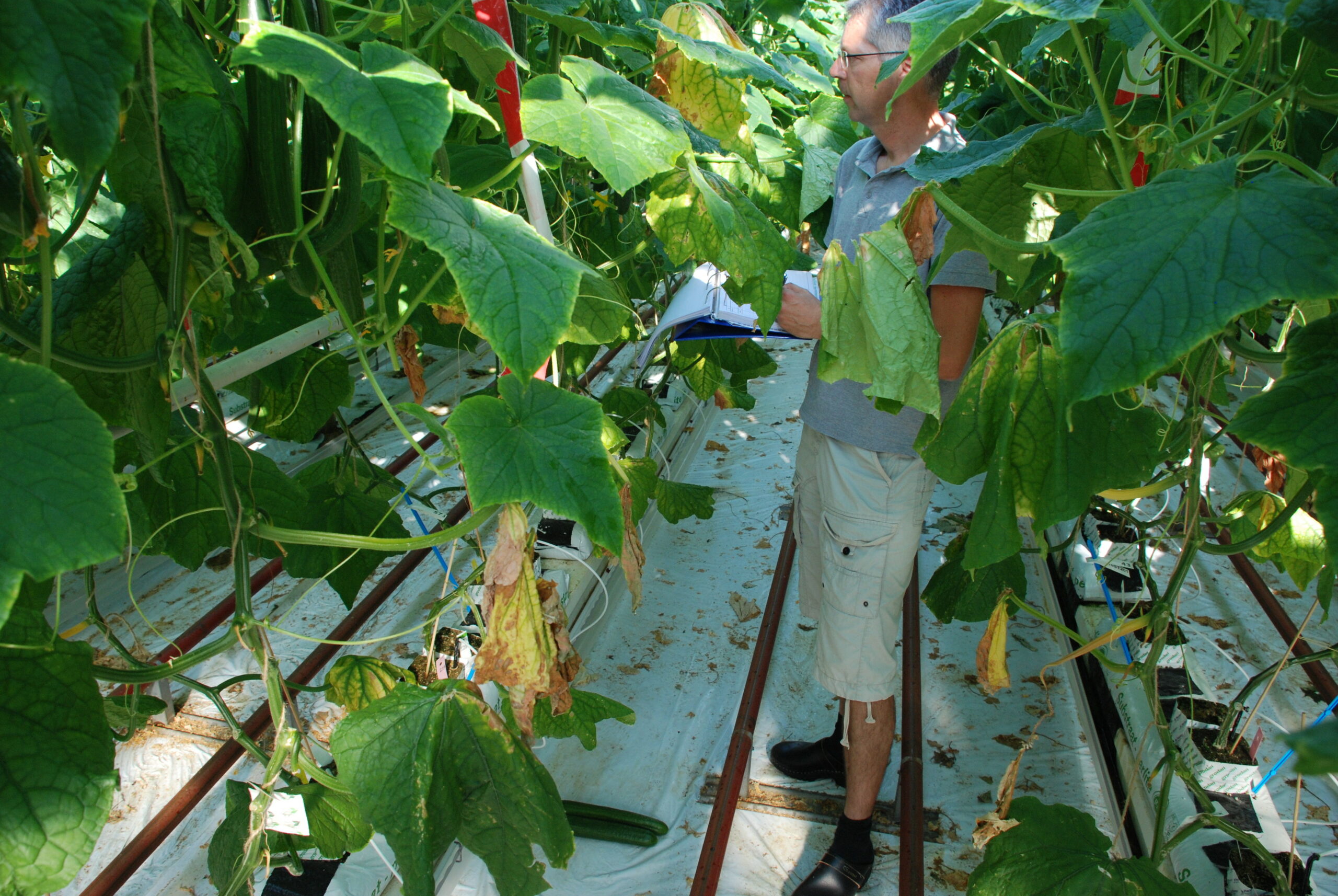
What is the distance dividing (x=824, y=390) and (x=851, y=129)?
0.74m

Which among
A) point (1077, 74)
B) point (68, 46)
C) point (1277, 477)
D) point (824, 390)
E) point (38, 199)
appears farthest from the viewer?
point (1077, 74)

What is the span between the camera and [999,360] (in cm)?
105

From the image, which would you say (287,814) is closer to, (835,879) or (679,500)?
(835,879)

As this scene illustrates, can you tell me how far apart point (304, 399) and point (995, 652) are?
1251 millimetres

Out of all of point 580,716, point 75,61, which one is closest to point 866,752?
point 580,716

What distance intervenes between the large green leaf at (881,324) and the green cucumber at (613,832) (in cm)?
110

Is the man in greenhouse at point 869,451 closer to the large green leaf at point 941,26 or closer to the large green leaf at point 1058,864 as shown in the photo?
the large green leaf at point 1058,864

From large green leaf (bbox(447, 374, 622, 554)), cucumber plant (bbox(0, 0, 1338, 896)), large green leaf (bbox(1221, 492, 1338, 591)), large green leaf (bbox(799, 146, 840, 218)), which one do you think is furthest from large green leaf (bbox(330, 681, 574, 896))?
large green leaf (bbox(799, 146, 840, 218))

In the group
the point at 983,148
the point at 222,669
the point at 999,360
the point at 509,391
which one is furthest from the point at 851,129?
the point at 222,669

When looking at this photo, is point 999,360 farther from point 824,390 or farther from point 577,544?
point 577,544

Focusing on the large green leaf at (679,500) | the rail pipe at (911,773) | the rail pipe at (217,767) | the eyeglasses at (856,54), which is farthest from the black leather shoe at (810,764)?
the eyeglasses at (856,54)

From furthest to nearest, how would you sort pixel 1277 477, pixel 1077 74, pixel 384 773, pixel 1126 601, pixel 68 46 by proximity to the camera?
pixel 1077 74
pixel 1126 601
pixel 1277 477
pixel 384 773
pixel 68 46

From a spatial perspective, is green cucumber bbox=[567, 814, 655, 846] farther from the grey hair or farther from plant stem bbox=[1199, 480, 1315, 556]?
the grey hair

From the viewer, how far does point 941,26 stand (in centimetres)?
79
